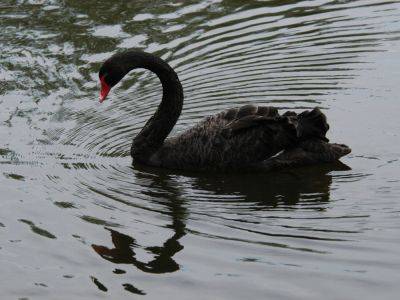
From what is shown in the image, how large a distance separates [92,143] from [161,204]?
57.6 inches

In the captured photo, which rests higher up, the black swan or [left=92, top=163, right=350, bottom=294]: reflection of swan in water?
the black swan

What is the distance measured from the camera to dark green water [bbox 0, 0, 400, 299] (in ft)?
16.6

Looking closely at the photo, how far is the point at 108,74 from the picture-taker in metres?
7.14

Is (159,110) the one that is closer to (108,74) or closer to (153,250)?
(108,74)

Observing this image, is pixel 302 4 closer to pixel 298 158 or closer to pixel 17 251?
pixel 298 158

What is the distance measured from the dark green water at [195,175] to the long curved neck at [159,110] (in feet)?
0.69

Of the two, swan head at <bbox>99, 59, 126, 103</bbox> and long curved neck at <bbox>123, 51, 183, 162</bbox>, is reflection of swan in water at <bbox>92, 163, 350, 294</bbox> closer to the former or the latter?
long curved neck at <bbox>123, 51, 183, 162</bbox>

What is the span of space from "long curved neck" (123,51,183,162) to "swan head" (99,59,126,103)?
8 cm

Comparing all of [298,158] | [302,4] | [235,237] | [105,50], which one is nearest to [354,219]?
[235,237]

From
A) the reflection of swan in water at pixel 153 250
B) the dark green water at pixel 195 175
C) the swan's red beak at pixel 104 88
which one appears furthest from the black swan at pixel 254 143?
the reflection of swan in water at pixel 153 250

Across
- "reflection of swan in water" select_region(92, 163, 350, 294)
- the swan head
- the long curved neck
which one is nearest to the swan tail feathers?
"reflection of swan in water" select_region(92, 163, 350, 294)

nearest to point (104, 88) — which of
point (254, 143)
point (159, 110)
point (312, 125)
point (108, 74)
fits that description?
point (108, 74)

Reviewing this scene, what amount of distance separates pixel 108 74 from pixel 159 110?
0.52 m

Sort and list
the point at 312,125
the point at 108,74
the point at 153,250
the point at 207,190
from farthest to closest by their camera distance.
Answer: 1. the point at 108,74
2. the point at 312,125
3. the point at 207,190
4. the point at 153,250
